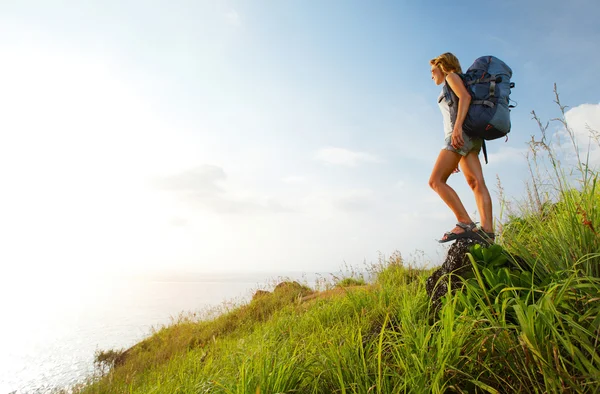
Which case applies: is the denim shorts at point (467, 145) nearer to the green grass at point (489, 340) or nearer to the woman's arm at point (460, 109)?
the woman's arm at point (460, 109)

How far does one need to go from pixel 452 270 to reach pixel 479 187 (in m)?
1.60

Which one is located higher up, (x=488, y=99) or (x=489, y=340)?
(x=488, y=99)

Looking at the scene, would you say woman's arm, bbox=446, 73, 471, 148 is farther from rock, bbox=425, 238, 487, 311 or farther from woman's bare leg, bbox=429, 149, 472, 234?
rock, bbox=425, 238, 487, 311

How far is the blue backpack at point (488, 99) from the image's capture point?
13.2 ft

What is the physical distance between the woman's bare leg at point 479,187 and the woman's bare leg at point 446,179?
0.12 m

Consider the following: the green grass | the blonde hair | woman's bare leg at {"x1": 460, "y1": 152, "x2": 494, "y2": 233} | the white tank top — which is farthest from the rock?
the blonde hair

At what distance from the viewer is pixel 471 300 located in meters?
2.49

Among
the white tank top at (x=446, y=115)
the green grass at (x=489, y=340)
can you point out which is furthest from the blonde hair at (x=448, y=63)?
the green grass at (x=489, y=340)

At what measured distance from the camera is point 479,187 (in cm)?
410

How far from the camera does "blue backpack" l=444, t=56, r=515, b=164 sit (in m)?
4.02

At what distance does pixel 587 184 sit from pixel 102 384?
678 cm

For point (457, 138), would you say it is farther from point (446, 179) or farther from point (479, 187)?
point (479, 187)

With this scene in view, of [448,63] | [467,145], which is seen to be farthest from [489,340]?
[448,63]

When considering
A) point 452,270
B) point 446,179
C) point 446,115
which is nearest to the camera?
point 452,270
